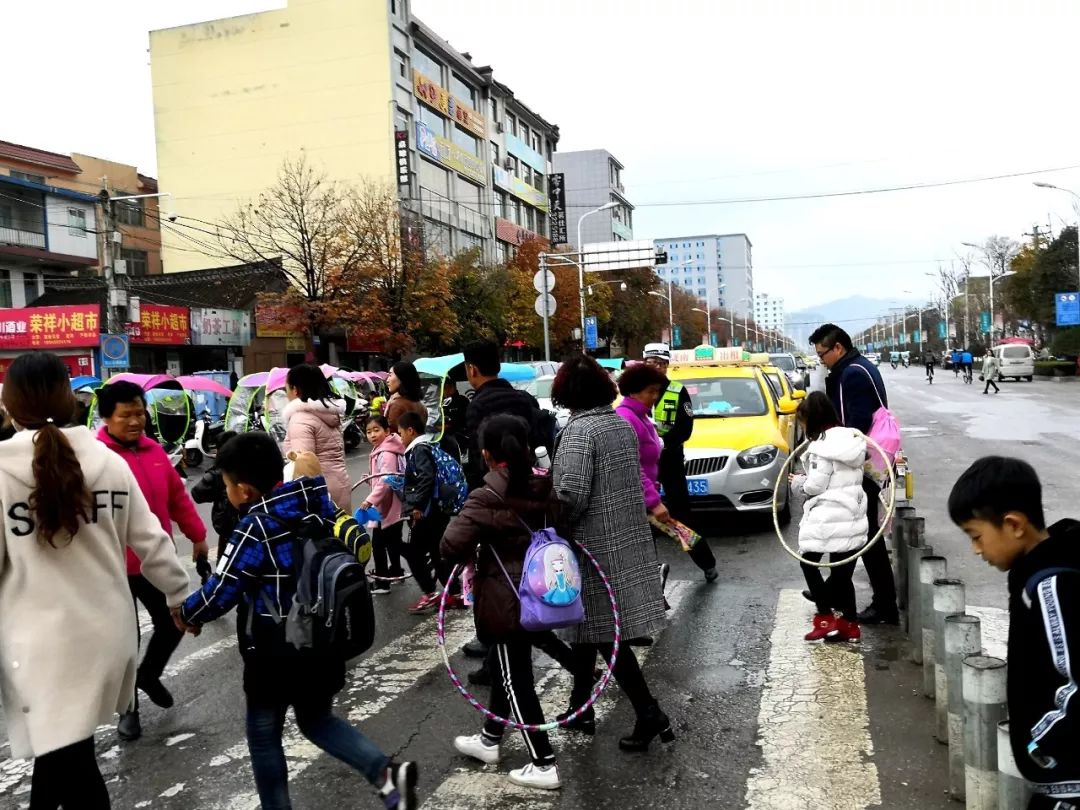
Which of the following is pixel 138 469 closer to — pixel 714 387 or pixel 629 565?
pixel 629 565

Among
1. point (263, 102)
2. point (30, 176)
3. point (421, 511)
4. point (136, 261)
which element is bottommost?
point (421, 511)

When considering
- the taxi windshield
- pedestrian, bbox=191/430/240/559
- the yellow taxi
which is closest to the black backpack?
pedestrian, bbox=191/430/240/559

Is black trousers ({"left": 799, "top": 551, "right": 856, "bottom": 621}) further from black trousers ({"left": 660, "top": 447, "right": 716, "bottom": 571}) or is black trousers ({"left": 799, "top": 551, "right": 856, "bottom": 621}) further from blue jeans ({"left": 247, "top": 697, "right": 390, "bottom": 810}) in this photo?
blue jeans ({"left": 247, "top": 697, "right": 390, "bottom": 810})

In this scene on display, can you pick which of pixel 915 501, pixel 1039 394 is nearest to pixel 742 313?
pixel 1039 394

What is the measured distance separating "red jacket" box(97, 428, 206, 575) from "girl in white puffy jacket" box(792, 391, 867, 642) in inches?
139

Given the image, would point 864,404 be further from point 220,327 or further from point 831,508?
point 220,327

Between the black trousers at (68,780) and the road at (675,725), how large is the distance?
3.26 feet

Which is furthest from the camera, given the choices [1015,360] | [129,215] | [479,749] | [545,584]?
[129,215]

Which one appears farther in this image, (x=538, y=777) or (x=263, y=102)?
(x=263, y=102)

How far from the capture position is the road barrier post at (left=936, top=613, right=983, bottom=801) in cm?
348

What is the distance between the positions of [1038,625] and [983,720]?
3.94 feet

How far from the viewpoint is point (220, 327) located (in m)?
33.7

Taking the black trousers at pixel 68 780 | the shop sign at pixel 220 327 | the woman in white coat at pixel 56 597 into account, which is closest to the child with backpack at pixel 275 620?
the woman in white coat at pixel 56 597

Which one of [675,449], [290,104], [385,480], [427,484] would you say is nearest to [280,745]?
[427,484]
